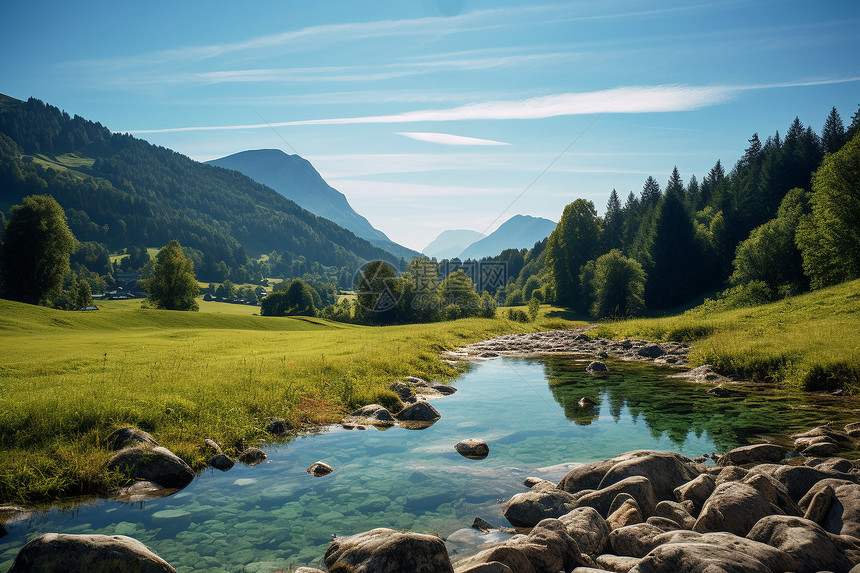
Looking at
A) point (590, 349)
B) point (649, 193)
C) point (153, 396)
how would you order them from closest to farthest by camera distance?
point (153, 396) < point (590, 349) < point (649, 193)

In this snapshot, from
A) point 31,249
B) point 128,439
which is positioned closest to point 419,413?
point 128,439

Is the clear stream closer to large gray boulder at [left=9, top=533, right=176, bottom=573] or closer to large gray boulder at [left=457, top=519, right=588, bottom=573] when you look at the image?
large gray boulder at [left=9, top=533, right=176, bottom=573]

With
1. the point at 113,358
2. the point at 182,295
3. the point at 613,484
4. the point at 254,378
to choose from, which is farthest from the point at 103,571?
the point at 182,295

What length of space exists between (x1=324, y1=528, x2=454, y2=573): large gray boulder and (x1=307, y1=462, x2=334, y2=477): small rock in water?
486 cm

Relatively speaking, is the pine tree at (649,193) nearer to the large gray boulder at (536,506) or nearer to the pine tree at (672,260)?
the pine tree at (672,260)

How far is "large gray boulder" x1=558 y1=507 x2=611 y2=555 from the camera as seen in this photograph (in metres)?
7.82

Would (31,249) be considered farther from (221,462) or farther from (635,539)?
(635,539)

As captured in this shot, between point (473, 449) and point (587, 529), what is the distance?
5.76m

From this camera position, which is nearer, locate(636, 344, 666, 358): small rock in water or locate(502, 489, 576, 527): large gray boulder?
locate(502, 489, 576, 527): large gray boulder

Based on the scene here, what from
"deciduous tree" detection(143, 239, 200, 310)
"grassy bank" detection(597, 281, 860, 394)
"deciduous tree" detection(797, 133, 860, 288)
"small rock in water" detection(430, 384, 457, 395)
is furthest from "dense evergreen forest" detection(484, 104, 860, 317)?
"deciduous tree" detection(143, 239, 200, 310)

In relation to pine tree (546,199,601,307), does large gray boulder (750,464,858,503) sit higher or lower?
lower

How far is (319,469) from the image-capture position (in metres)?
12.1

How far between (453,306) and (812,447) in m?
71.7

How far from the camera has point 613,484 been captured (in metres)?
9.87
